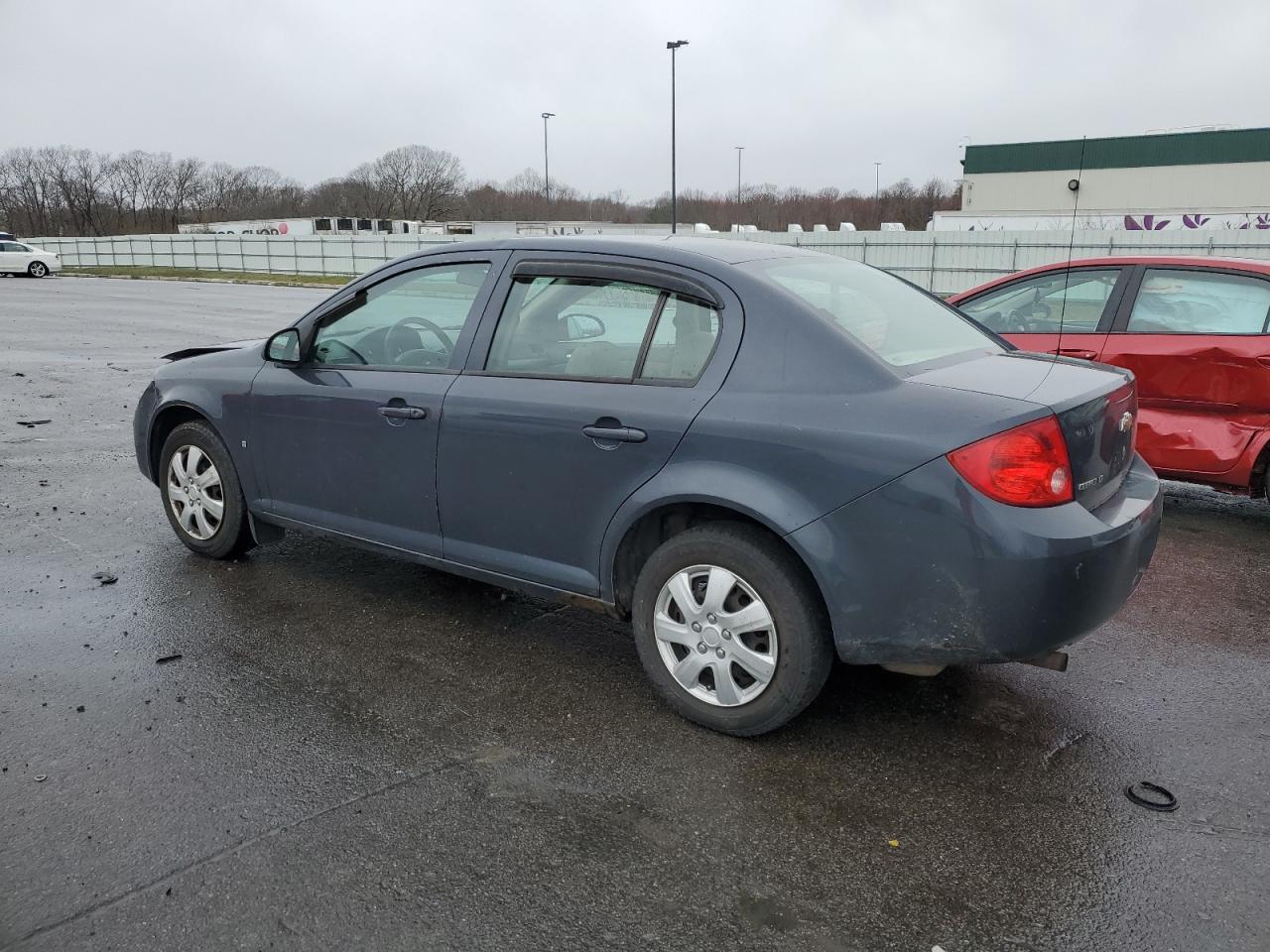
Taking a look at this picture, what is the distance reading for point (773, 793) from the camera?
123 inches

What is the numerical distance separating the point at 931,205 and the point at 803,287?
91.0m

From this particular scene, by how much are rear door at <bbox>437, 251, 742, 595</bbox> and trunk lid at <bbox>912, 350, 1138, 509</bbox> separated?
2.70 ft

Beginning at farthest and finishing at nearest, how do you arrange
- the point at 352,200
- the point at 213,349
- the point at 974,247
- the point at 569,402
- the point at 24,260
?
the point at 352,200
the point at 24,260
the point at 974,247
the point at 213,349
the point at 569,402

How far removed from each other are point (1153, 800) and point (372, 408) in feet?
10.7

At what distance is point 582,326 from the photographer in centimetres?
385

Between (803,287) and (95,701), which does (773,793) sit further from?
(95,701)

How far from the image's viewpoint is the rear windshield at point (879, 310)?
3.49 meters

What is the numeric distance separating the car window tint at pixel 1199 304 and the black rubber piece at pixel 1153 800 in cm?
360

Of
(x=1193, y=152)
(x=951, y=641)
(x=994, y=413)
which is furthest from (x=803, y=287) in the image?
(x=1193, y=152)

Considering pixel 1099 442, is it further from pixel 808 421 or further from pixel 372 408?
pixel 372 408

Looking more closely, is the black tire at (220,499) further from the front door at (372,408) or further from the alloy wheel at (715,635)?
the alloy wheel at (715,635)

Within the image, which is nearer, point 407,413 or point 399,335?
point 407,413

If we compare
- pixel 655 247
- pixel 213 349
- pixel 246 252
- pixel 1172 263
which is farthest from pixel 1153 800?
pixel 246 252

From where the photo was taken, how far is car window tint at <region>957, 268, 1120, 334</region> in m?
6.22
